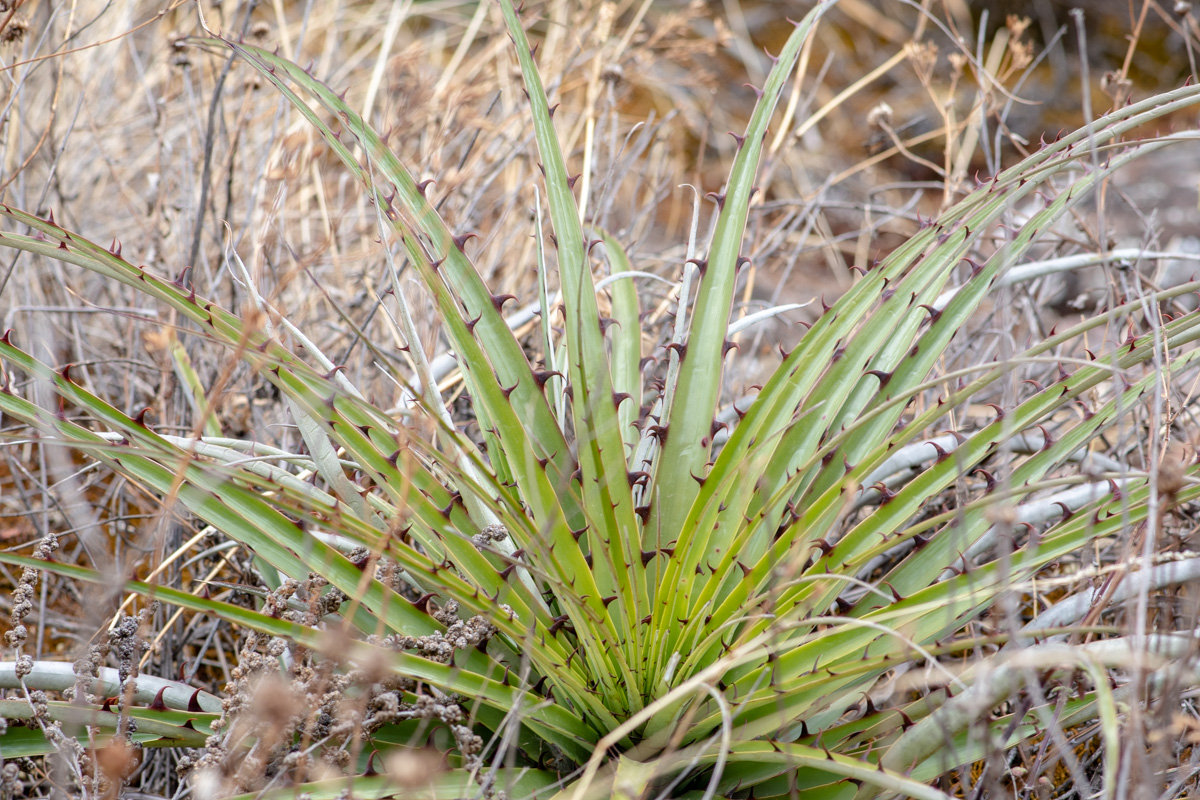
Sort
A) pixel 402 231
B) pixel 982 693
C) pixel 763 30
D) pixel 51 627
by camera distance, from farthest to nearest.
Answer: pixel 763 30
pixel 51 627
pixel 402 231
pixel 982 693

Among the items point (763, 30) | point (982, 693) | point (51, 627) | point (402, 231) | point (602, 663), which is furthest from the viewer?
point (763, 30)

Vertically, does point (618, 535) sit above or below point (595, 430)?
below

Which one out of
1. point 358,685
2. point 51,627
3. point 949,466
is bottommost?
point 51,627

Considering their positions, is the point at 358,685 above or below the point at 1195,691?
below

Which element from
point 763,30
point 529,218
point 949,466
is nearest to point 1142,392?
point 949,466

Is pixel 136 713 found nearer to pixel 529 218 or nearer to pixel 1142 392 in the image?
pixel 1142 392

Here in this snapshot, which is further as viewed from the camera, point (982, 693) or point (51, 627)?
point (51, 627)

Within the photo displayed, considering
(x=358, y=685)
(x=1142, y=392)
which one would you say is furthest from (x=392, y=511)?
(x=1142, y=392)
